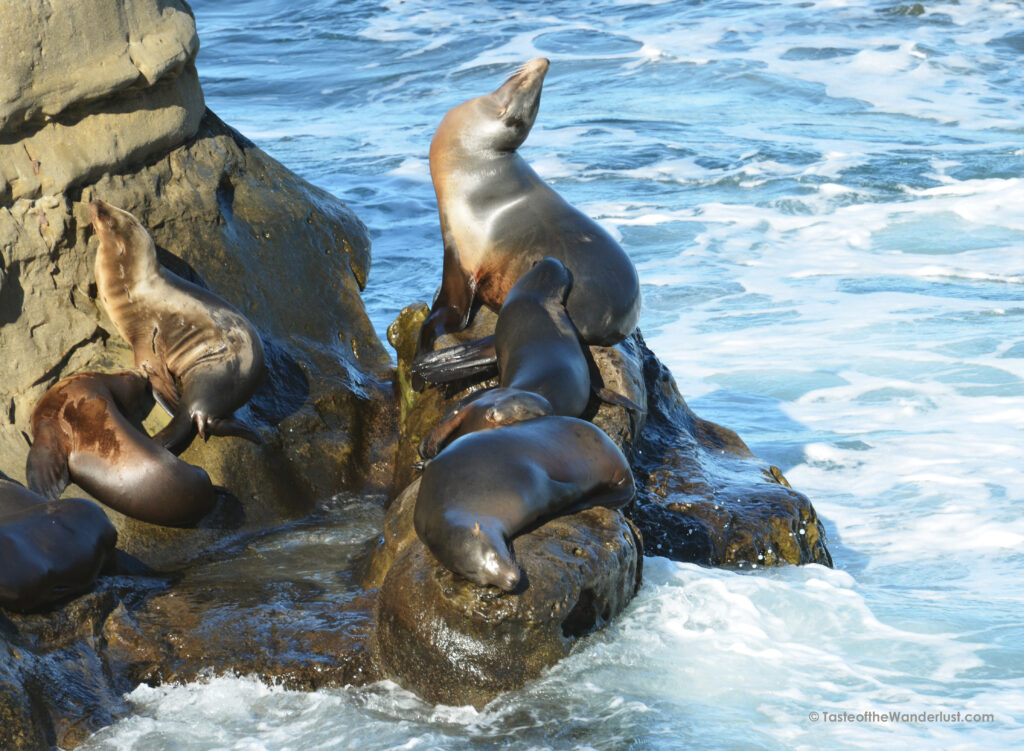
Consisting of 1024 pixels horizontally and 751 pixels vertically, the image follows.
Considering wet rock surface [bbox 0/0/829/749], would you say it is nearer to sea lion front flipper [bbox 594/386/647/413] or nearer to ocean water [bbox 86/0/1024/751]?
sea lion front flipper [bbox 594/386/647/413]

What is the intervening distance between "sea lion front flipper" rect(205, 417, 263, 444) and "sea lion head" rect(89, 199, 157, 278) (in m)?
0.70

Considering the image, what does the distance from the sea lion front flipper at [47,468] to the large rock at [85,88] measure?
1037 mm

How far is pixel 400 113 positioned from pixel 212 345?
41.0ft

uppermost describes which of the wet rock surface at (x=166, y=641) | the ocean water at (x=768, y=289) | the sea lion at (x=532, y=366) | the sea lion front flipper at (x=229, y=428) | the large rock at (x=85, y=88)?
the large rock at (x=85, y=88)

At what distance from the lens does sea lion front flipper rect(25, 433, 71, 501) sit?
4730 mm

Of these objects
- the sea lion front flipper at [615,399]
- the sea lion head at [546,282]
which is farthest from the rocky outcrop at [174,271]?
the sea lion front flipper at [615,399]

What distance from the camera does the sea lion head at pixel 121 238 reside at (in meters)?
5.19

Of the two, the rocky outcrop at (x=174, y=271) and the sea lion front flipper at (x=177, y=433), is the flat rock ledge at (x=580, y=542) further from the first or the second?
the sea lion front flipper at (x=177, y=433)

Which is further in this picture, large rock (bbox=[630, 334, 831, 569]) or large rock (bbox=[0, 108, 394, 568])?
large rock (bbox=[0, 108, 394, 568])

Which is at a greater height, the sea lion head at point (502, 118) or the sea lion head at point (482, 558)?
the sea lion head at point (502, 118)

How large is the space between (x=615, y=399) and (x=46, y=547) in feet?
6.99

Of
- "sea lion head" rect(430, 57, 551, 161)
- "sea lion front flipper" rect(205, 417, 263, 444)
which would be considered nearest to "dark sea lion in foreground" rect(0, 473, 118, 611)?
"sea lion front flipper" rect(205, 417, 263, 444)

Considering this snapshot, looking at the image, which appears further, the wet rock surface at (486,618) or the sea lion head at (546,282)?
the sea lion head at (546,282)

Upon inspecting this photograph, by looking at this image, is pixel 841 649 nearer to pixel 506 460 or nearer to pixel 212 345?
pixel 506 460
